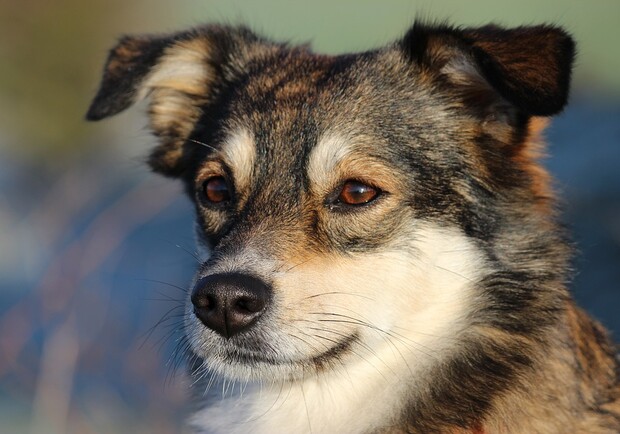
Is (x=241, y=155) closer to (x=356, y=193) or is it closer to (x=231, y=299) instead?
(x=356, y=193)

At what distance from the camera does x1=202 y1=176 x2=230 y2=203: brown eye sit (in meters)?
4.18

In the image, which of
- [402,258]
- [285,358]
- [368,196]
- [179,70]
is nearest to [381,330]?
[402,258]

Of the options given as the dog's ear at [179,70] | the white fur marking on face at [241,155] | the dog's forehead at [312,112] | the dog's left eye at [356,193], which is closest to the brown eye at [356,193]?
the dog's left eye at [356,193]

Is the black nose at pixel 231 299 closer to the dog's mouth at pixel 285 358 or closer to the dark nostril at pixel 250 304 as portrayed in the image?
the dark nostril at pixel 250 304

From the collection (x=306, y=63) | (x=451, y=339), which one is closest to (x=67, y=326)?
(x=306, y=63)

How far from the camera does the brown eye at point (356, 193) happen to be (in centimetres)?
382

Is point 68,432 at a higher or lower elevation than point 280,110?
lower

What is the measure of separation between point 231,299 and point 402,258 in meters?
0.76

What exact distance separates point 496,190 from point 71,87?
15337 mm

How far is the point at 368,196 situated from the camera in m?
3.82

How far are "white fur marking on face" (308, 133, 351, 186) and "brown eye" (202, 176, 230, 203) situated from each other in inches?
19.0

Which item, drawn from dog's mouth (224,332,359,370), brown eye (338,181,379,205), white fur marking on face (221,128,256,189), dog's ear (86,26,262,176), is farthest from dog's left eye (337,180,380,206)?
dog's ear (86,26,262,176)

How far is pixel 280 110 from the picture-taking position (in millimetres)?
4133

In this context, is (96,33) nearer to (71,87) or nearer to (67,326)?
(71,87)
